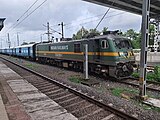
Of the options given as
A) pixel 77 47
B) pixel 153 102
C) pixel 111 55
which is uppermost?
pixel 77 47

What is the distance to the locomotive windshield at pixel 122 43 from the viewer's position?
13013 millimetres

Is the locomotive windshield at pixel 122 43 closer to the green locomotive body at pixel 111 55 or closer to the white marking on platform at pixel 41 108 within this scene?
the green locomotive body at pixel 111 55

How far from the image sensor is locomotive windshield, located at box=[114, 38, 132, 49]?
42.7 feet

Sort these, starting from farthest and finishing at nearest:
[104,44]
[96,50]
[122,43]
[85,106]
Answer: [96,50] → [122,43] → [104,44] → [85,106]

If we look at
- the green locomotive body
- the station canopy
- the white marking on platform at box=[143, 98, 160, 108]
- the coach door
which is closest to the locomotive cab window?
the green locomotive body

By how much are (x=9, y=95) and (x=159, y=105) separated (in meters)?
6.16

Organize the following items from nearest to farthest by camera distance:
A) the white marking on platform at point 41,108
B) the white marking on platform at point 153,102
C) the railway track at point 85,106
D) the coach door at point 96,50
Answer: the white marking on platform at point 41,108
the railway track at point 85,106
the white marking on platform at point 153,102
the coach door at point 96,50

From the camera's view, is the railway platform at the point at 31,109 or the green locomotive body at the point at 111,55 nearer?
the railway platform at the point at 31,109

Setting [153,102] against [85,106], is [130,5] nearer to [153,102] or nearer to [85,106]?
[153,102]

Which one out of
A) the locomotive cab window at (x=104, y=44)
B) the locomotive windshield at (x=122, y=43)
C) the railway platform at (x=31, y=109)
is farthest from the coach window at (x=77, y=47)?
the railway platform at (x=31, y=109)

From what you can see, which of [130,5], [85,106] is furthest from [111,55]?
[130,5]

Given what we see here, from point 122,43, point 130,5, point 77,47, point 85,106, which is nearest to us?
point 85,106

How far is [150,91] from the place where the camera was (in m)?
10.2

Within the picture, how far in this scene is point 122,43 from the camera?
1332 centimetres
